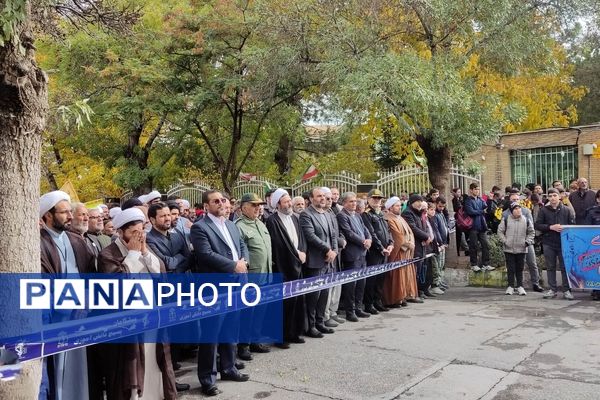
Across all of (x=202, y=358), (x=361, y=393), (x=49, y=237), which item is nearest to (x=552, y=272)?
(x=361, y=393)

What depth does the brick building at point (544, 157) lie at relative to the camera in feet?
64.1

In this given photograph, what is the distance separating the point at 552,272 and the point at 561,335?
2.91m

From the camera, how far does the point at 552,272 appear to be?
9953mm

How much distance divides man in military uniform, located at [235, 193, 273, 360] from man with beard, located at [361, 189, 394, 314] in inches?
105

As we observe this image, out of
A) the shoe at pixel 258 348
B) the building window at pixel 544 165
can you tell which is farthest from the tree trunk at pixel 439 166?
the building window at pixel 544 165

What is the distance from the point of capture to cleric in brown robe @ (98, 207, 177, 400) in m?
4.35

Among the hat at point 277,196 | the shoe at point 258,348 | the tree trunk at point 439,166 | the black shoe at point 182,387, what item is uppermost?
the tree trunk at point 439,166

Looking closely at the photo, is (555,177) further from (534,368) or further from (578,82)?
(534,368)

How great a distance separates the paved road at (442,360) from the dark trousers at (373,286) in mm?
411

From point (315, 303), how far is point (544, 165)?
16.4 metres

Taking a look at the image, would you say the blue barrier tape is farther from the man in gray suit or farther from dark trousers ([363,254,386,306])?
dark trousers ([363,254,386,306])

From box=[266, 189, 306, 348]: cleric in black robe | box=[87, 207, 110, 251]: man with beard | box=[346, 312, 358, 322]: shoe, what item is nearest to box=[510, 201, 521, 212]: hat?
box=[346, 312, 358, 322]: shoe

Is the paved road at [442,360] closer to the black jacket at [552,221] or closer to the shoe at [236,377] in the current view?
the shoe at [236,377]

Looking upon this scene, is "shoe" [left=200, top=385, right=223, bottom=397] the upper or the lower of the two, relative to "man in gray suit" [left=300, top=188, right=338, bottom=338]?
lower
